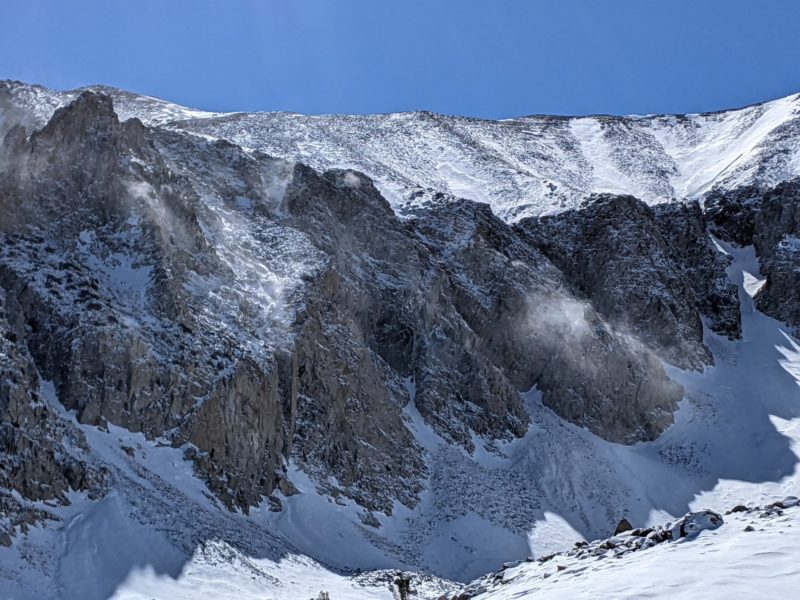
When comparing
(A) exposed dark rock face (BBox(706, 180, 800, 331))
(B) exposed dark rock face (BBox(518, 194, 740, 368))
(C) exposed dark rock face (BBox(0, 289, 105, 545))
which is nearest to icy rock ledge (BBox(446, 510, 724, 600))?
(C) exposed dark rock face (BBox(0, 289, 105, 545))

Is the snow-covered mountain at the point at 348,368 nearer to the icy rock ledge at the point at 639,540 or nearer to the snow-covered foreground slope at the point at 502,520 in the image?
the snow-covered foreground slope at the point at 502,520

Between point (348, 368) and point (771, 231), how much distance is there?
60.1 meters

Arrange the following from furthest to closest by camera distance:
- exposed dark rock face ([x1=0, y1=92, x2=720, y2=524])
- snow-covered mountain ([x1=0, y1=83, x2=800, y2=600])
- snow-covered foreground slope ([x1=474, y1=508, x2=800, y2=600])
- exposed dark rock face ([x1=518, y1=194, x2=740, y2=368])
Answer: exposed dark rock face ([x1=518, y1=194, x2=740, y2=368]), exposed dark rock face ([x1=0, y1=92, x2=720, y2=524]), snow-covered mountain ([x1=0, y1=83, x2=800, y2=600]), snow-covered foreground slope ([x1=474, y1=508, x2=800, y2=600])

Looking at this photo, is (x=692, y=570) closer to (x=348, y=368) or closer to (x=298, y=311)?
(x=298, y=311)

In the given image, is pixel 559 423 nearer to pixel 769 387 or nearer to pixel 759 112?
pixel 769 387

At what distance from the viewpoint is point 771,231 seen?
3937 inches

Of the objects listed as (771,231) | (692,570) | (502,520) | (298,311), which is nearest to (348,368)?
(298,311)

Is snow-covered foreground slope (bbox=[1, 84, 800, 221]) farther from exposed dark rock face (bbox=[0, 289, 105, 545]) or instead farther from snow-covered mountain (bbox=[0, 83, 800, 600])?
exposed dark rock face (bbox=[0, 289, 105, 545])

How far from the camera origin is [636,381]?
73125mm

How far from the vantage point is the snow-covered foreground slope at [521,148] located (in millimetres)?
96812

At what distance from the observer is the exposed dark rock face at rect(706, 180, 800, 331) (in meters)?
90.6

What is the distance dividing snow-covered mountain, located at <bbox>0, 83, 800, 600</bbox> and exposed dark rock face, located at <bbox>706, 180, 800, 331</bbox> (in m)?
0.37

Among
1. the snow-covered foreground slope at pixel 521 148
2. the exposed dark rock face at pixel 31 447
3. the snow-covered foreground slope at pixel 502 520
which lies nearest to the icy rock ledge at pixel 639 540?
the snow-covered foreground slope at pixel 502 520

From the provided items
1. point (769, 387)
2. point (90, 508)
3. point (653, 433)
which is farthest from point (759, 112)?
point (90, 508)
